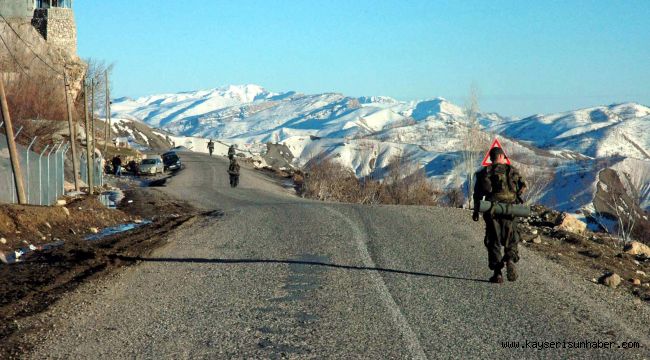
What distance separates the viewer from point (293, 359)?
21.5ft

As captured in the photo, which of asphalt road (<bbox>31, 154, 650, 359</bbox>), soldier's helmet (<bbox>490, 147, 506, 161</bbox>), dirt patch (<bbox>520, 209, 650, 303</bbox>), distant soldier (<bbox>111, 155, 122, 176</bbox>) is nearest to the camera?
asphalt road (<bbox>31, 154, 650, 359</bbox>)

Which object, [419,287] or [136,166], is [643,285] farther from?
[136,166]

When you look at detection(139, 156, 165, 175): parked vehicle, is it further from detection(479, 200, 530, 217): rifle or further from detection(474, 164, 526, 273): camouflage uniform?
detection(479, 200, 530, 217): rifle

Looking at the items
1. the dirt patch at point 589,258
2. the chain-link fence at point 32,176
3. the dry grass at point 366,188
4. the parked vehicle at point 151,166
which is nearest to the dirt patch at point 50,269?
the chain-link fence at point 32,176

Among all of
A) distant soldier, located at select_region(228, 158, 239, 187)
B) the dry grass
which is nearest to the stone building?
the dry grass

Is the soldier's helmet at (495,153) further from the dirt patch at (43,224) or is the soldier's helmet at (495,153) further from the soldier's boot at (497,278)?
the dirt patch at (43,224)

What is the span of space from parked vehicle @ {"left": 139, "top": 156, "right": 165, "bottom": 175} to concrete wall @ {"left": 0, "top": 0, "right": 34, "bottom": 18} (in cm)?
2264

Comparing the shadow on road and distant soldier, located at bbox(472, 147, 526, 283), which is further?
the shadow on road

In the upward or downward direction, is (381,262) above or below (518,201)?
below

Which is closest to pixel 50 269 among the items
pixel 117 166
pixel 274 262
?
pixel 274 262

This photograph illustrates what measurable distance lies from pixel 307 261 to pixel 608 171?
A: 126 metres

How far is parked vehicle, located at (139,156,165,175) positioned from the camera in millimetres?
58906

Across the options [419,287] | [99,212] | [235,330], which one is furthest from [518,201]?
[99,212]

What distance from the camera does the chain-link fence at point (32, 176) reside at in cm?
2188
